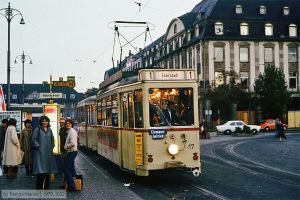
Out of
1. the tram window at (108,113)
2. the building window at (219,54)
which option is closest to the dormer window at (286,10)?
the building window at (219,54)

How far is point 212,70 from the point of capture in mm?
56125

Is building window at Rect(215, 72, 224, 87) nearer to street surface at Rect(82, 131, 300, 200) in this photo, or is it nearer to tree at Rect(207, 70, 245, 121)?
tree at Rect(207, 70, 245, 121)


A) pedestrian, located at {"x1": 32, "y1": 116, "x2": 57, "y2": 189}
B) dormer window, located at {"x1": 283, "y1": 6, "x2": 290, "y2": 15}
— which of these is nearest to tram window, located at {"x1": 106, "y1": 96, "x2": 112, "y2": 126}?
pedestrian, located at {"x1": 32, "y1": 116, "x2": 57, "y2": 189}

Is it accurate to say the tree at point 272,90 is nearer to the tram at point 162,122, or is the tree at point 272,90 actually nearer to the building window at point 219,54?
the building window at point 219,54

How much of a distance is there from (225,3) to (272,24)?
6.36 metres

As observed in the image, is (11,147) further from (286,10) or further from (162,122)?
(286,10)

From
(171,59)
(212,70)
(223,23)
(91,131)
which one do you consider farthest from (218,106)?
(91,131)

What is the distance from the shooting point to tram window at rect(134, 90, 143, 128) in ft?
39.5

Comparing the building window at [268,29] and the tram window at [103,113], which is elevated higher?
the building window at [268,29]

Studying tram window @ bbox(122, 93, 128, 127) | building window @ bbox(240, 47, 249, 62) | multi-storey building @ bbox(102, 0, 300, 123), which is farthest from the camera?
building window @ bbox(240, 47, 249, 62)

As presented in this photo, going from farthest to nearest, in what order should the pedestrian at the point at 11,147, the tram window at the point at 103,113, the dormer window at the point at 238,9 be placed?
1. the dormer window at the point at 238,9
2. the tram window at the point at 103,113
3. the pedestrian at the point at 11,147

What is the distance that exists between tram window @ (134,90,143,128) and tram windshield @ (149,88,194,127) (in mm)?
269

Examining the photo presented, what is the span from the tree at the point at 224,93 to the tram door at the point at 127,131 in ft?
121

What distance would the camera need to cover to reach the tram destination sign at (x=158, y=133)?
38.6ft
